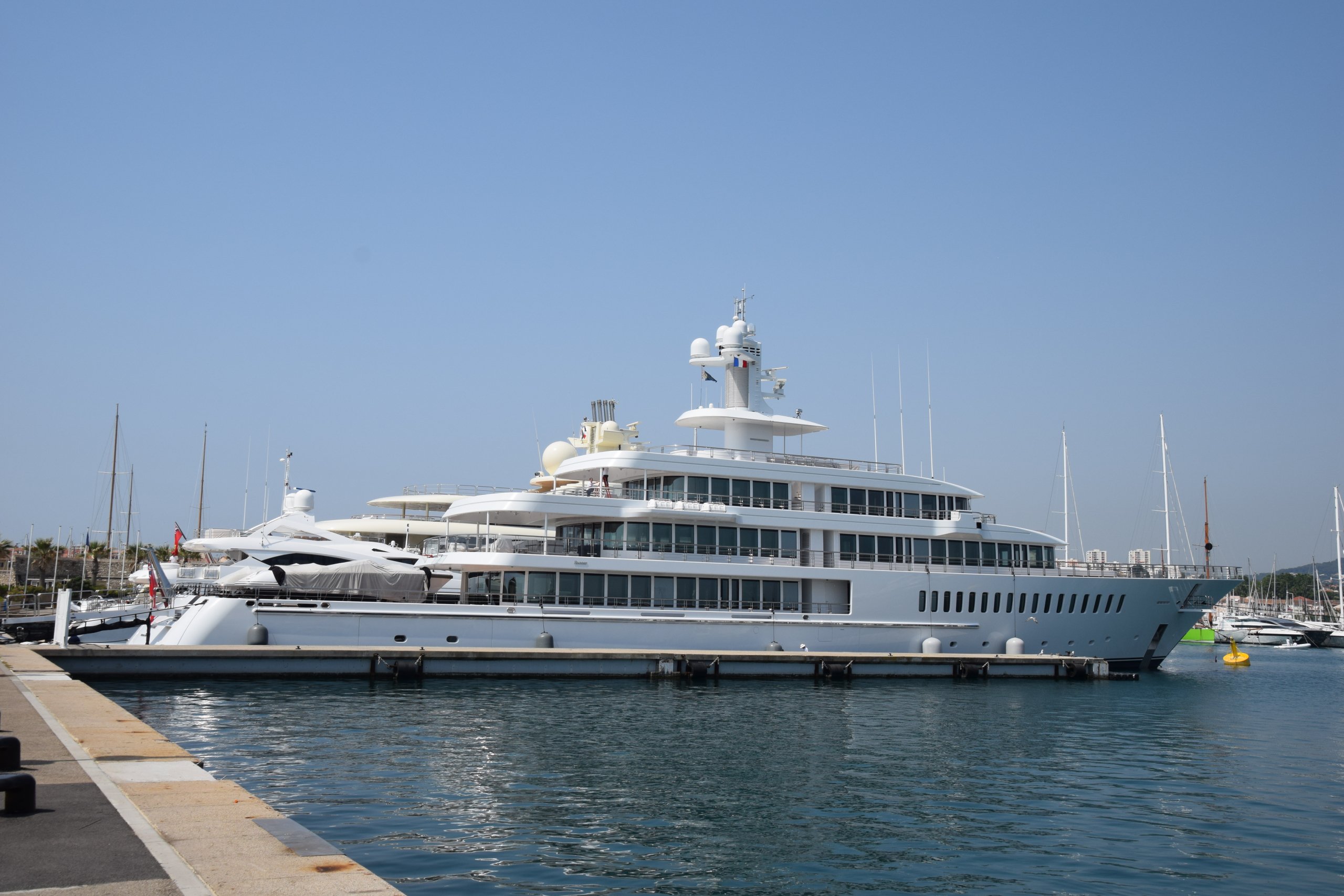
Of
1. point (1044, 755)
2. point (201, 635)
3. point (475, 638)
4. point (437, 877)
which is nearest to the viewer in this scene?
point (437, 877)

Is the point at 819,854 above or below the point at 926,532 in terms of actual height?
below

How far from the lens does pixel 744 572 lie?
36.1 metres

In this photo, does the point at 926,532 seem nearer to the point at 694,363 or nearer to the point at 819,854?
the point at 694,363

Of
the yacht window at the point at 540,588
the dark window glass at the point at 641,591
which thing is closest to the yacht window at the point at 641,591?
the dark window glass at the point at 641,591

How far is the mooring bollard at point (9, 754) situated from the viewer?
10.4 meters

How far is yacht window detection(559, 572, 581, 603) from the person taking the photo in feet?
112

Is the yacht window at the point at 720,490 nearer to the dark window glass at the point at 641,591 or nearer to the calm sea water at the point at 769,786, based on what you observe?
the dark window glass at the point at 641,591

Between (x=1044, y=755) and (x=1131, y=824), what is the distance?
583 cm

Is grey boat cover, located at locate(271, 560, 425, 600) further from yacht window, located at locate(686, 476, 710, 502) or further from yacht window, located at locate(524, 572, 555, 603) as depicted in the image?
yacht window, located at locate(686, 476, 710, 502)

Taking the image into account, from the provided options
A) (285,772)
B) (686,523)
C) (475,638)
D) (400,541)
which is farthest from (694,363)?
(285,772)

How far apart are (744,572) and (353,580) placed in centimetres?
1280

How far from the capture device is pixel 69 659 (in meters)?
28.1

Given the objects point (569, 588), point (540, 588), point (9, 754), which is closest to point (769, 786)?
point (9, 754)

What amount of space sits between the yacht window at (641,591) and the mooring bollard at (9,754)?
2500 centimetres
